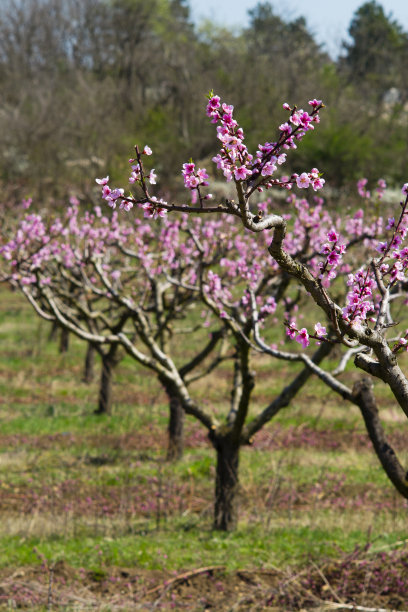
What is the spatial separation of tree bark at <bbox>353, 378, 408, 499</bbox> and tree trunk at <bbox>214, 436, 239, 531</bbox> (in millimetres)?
2326

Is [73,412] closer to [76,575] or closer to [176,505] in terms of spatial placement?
[176,505]

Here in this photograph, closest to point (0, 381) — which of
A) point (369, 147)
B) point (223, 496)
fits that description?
point (223, 496)

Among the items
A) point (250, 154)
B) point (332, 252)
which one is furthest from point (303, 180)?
point (332, 252)

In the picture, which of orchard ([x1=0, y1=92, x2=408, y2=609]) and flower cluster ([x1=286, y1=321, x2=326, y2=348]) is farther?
flower cluster ([x1=286, y1=321, x2=326, y2=348])

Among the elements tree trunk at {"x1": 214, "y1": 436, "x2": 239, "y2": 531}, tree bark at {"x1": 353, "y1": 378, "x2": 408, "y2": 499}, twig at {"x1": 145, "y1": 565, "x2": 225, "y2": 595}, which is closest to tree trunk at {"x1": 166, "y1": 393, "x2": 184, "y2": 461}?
tree trunk at {"x1": 214, "y1": 436, "x2": 239, "y2": 531}

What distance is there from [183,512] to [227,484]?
135 cm

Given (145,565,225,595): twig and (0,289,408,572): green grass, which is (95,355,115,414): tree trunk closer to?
(0,289,408,572): green grass

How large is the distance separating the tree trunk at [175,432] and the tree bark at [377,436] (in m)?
5.66

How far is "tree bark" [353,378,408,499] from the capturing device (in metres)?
5.28

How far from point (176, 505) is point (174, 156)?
96.5 ft

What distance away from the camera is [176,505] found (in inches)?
358

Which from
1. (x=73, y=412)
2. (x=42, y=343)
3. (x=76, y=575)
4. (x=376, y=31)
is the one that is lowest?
(x=76, y=575)

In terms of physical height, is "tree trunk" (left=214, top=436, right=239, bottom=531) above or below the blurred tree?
below

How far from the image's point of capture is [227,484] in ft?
25.5
